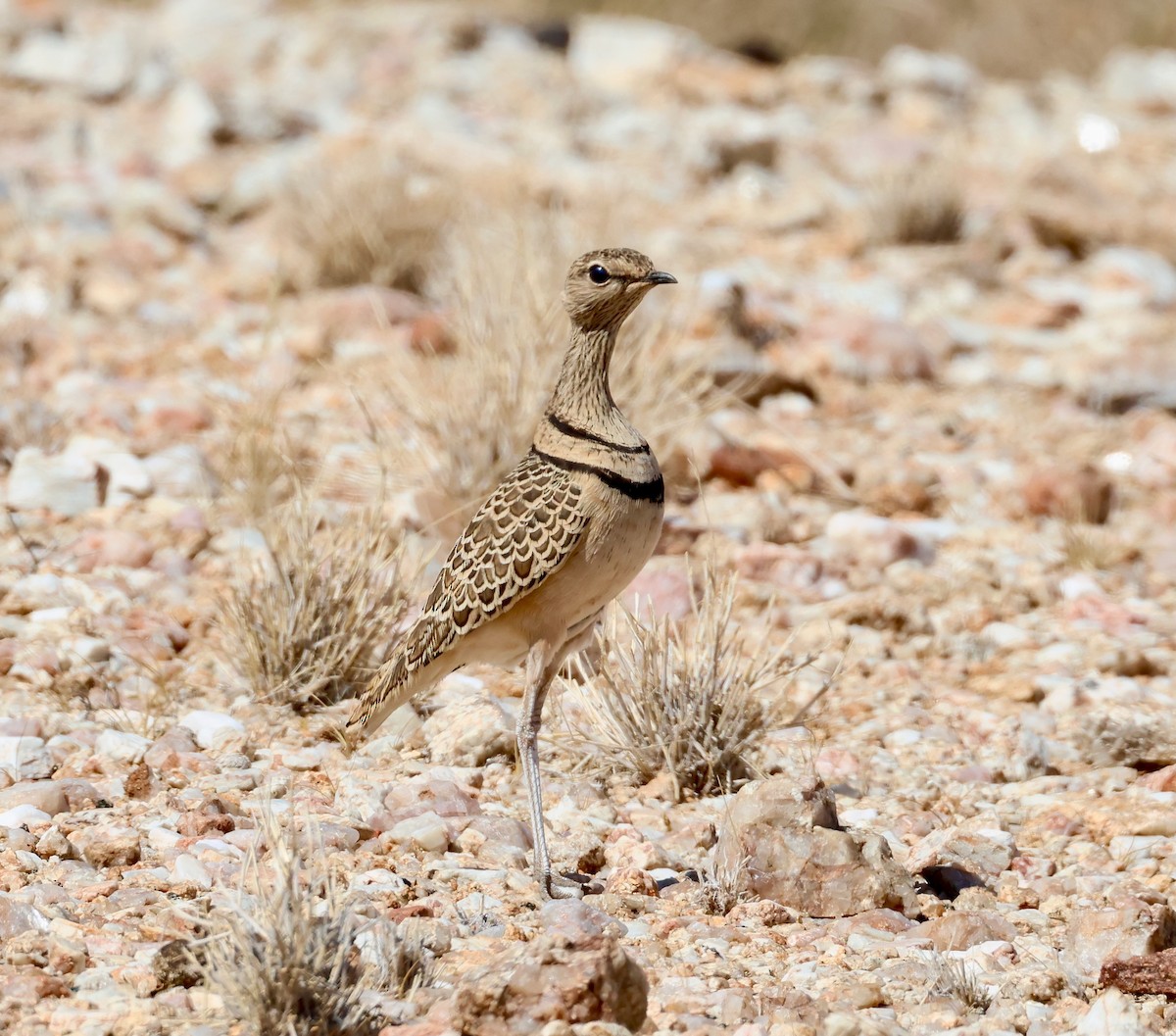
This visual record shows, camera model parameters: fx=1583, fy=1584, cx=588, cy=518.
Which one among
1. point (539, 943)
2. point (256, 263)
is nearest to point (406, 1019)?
point (539, 943)

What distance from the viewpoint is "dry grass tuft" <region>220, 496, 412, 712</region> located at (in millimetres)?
4266

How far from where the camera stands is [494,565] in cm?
360

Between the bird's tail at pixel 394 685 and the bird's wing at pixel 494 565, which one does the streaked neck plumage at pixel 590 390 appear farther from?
the bird's tail at pixel 394 685

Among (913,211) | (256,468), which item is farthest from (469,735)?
(913,211)

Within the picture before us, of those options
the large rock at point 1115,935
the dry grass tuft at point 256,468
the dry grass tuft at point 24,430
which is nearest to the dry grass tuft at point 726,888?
the large rock at point 1115,935

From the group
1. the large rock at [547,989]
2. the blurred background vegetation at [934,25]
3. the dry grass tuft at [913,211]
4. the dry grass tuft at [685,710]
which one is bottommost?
the large rock at [547,989]

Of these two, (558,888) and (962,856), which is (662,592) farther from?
(558,888)

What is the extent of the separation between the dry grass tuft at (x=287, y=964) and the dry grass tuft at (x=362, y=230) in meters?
5.05

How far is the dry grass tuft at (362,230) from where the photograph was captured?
7547 mm

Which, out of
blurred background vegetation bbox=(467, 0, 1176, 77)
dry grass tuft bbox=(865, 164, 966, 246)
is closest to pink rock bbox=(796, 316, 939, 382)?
dry grass tuft bbox=(865, 164, 966, 246)

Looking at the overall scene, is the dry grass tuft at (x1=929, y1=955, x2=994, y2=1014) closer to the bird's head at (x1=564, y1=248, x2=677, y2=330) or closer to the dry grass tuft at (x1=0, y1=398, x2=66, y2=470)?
the bird's head at (x1=564, y1=248, x2=677, y2=330)

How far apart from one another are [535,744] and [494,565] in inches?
16.6

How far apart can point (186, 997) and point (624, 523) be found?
1.30 metres

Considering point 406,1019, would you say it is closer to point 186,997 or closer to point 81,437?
point 186,997
